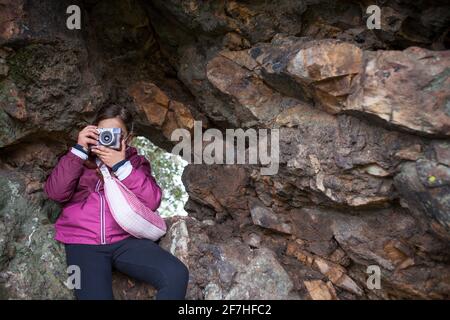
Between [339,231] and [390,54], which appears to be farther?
[339,231]

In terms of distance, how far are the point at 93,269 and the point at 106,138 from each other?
1.04 meters

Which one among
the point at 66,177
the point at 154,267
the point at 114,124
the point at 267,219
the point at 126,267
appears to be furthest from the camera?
the point at 267,219

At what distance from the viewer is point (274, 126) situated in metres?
3.73

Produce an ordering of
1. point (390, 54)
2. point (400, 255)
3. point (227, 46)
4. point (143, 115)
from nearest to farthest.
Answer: point (390, 54), point (400, 255), point (227, 46), point (143, 115)

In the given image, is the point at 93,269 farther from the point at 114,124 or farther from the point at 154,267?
the point at 114,124

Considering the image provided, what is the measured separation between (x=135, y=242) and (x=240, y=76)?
5.59 feet

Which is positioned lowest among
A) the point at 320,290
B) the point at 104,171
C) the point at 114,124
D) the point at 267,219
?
the point at 320,290

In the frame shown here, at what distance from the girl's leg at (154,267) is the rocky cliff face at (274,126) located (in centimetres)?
30

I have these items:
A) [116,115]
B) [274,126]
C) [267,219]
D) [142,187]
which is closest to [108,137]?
[116,115]

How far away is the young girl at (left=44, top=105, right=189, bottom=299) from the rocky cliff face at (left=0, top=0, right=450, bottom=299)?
10.8 inches

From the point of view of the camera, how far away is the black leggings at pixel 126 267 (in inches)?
121

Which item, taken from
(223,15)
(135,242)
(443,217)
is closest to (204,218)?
(135,242)

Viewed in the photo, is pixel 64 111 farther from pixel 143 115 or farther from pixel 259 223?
pixel 259 223

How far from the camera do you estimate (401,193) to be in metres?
3.11
